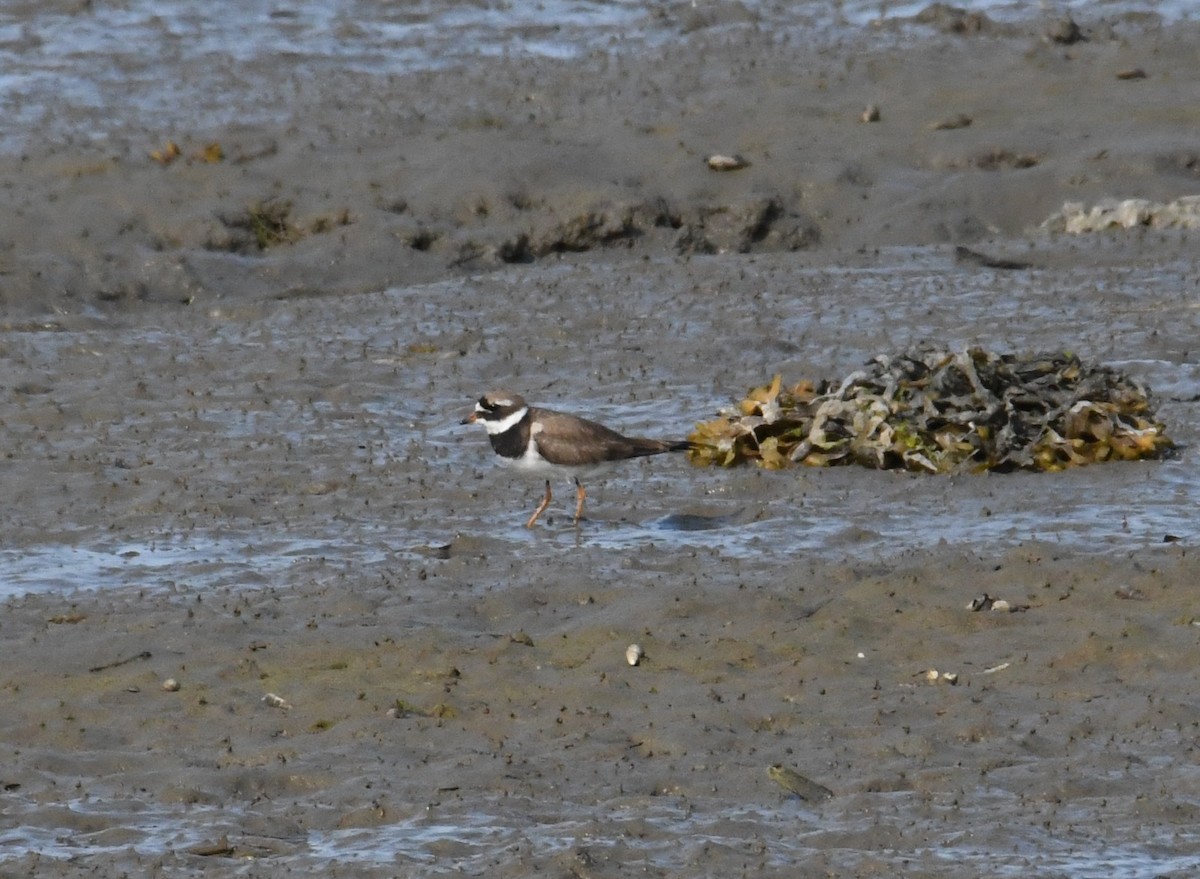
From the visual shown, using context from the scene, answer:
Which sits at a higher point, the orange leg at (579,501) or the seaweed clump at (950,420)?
the seaweed clump at (950,420)

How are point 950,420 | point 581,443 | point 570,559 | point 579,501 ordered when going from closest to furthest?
point 570,559
point 581,443
point 579,501
point 950,420

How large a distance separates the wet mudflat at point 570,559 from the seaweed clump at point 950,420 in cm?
15

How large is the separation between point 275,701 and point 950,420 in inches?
160

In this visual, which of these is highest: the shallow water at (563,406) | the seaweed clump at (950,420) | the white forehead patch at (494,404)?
the white forehead patch at (494,404)

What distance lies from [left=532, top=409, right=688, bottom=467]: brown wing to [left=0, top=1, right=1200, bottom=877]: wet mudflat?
289 millimetres

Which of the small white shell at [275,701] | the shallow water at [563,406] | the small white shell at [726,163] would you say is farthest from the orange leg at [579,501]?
the small white shell at [726,163]

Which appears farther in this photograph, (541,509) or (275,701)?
(541,509)

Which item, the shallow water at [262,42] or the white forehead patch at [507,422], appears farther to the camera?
the shallow water at [262,42]

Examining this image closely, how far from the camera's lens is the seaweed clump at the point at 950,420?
32.0ft

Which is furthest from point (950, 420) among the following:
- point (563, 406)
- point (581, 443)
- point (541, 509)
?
point (563, 406)

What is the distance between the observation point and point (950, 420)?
9.89 meters

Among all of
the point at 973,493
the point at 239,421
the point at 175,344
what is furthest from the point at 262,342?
the point at 973,493

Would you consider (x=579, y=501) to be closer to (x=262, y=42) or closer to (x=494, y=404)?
(x=494, y=404)

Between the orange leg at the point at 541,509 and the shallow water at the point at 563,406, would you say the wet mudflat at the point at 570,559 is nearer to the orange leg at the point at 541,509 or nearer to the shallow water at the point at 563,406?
the shallow water at the point at 563,406
